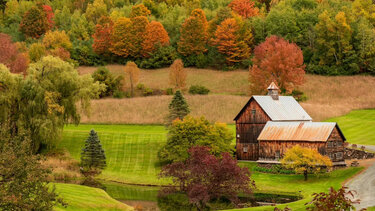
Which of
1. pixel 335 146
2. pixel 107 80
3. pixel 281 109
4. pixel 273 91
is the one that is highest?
pixel 107 80

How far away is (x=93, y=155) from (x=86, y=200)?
18.1 meters

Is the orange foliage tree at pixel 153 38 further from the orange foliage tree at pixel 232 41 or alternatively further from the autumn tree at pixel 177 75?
the autumn tree at pixel 177 75

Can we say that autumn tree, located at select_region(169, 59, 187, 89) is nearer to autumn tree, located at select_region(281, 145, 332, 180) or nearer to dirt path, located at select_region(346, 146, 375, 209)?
autumn tree, located at select_region(281, 145, 332, 180)

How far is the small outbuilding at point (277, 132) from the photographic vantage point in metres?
52.7

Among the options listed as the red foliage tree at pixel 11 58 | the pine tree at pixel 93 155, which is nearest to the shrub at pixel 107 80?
the red foliage tree at pixel 11 58

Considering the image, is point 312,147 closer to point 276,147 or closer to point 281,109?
point 276,147

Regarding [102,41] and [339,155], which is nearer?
[339,155]

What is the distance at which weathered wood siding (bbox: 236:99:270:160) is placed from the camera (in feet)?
192

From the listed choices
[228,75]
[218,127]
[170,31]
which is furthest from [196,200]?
[170,31]

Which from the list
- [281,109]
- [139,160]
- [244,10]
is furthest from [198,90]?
[244,10]

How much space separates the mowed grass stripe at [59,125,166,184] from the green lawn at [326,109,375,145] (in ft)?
68.9

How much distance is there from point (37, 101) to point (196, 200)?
83.5ft

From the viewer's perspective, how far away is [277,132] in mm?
55344

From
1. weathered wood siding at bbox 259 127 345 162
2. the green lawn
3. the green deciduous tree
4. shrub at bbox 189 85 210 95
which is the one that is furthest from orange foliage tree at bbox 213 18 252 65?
weathered wood siding at bbox 259 127 345 162
